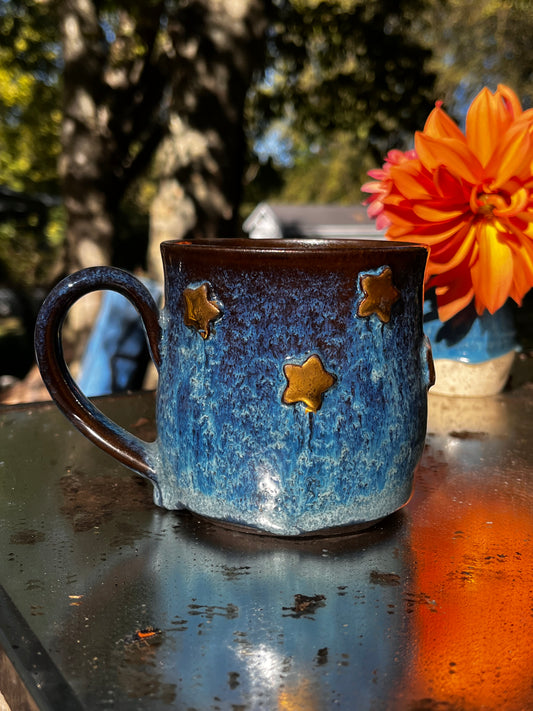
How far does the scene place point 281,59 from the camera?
23.0 ft

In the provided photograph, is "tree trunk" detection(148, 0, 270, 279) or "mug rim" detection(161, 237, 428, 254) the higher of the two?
"tree trunk" detection(148, 0, 270, 279)

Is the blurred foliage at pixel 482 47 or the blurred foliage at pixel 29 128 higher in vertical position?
the blurred foliage at pixel 482 47

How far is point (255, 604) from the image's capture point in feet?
2.09

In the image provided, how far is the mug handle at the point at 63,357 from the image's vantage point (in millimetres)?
740

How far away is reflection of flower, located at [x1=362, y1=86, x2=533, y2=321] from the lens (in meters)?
0.98

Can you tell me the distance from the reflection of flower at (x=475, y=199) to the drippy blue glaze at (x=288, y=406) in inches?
12.5

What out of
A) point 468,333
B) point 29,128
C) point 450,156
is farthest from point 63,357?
point 29,128

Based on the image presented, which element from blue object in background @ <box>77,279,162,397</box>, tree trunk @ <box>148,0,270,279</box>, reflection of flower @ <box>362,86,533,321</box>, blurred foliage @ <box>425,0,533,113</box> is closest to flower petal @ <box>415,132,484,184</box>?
reflection of flower @ <box>362,86,533,321</box>

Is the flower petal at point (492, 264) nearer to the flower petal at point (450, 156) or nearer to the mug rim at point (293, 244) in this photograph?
the flower petal at point (450, 156)

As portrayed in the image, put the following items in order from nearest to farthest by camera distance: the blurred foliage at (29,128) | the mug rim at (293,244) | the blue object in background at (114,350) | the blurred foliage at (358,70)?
the mug rim at (293,244) < the blue object in background at (114,350) < the blurred foliage at (358,70) < the blurred foliage at (29,128)

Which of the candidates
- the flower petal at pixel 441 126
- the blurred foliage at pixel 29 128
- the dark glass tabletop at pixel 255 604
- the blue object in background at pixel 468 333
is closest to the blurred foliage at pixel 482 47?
the blurred foliage at pixel 29 128

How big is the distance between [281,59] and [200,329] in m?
6.84

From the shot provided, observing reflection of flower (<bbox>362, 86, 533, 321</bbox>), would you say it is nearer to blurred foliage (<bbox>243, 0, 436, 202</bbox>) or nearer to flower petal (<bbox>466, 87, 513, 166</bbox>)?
flower petal (<bbox>466, 87, 513, 166</bbox>)

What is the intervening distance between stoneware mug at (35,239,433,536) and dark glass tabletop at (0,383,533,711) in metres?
0.06
